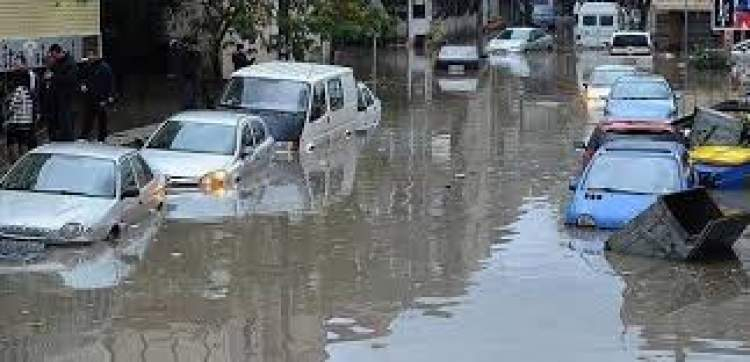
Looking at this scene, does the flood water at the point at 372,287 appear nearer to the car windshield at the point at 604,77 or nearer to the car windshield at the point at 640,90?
the car windshield at the point at 640,90

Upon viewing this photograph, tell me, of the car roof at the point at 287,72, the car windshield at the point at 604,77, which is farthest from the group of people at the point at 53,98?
the car windshield at the point at 604,77

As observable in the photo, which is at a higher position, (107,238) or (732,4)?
(732,4)

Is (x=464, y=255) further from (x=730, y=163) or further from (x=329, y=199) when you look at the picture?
(x=730, y=163)

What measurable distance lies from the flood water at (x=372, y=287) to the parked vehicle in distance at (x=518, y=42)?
2271 inches

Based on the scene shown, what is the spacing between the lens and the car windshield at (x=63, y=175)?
61.8 ft

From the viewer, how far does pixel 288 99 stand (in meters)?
30.2

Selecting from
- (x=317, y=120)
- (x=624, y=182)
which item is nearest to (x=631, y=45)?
(x=317, y=120)

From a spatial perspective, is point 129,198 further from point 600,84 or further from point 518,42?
point 518,42

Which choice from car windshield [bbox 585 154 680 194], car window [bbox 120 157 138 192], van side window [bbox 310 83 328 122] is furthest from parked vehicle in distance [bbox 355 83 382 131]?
car window [bbox 120 157 138 192]

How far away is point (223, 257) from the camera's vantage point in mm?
18016

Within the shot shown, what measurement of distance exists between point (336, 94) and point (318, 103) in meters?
1.57

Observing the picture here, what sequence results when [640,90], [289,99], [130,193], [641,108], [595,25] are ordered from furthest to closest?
[595,25]
[640,90]
[641,108]
[289,99]
[130,193]

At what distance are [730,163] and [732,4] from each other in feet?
48.3

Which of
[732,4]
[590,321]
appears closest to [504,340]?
[590,321]
